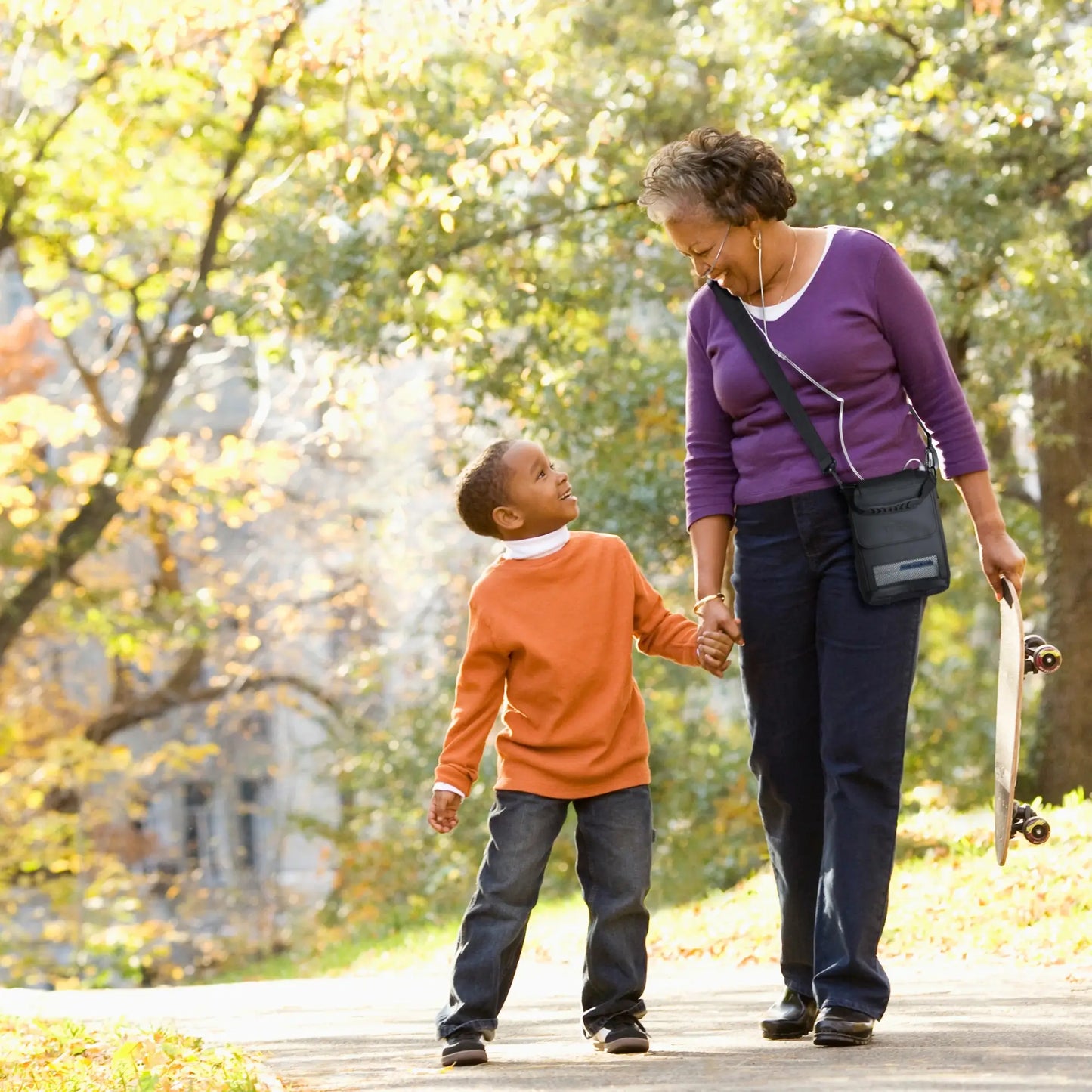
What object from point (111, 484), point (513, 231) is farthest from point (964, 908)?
point (111, 484)

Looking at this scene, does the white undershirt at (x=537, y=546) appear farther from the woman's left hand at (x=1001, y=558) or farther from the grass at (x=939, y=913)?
the grass at (x=939, y=913)

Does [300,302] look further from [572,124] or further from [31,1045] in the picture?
[31,1045]

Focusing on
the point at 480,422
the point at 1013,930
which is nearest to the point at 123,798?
the point at 480,422

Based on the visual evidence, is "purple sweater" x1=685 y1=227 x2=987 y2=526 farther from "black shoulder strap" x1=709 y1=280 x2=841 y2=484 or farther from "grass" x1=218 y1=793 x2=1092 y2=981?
"grass" x1=218 y1=793 x2=1092 y2=981

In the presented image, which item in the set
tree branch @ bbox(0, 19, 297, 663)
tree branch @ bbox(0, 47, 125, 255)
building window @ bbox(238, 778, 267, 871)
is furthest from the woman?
building window @ bbox(238, 778, 267, 871)

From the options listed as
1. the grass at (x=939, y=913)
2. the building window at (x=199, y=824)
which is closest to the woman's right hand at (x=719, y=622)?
the grass at (x=939, y=913)

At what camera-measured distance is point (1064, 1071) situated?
3.44 metres

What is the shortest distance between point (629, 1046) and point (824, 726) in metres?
0.87

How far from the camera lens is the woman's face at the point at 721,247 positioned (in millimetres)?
4180

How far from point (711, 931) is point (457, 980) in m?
4.54

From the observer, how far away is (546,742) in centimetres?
425

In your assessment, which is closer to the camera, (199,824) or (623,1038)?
(623,1038)

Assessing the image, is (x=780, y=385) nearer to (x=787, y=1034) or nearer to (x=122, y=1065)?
(x=787, y=1034)

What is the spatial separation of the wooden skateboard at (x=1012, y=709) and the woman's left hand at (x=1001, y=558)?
25mm
